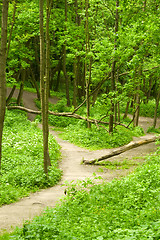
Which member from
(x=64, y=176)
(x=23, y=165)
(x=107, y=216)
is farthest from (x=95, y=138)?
(x=107, y=216)

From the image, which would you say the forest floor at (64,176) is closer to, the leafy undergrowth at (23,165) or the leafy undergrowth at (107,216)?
the leafy undergrowth at (23,165)

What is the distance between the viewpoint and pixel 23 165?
1232 centimetres

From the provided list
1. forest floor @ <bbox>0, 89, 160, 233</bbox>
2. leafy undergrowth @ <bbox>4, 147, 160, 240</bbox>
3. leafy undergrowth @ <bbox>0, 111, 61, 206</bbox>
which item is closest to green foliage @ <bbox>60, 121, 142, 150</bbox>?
forest floor @ <bbox>0, 89, 160, 233</bbox>

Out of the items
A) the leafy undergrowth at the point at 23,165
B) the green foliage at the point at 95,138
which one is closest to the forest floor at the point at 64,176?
the leafy undergrowth at the point at 23,165

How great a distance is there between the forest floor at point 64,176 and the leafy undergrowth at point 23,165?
369 mm

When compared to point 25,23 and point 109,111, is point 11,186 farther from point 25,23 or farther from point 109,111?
point 25,23

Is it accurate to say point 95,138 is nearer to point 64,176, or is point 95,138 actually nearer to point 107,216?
point 64,176

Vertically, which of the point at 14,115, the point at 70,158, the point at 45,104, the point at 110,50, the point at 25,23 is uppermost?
the point at 25,23

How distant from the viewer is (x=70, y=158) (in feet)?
50.4

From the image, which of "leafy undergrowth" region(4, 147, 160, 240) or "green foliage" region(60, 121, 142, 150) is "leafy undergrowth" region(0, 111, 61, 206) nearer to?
"green foliage" region(60, 121, 142, 150)

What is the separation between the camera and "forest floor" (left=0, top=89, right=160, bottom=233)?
25.1 feet

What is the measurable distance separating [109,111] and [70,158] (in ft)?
14.8

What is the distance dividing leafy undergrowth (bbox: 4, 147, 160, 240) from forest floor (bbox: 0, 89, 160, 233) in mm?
731

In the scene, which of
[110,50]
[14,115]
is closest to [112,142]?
[110,50]
